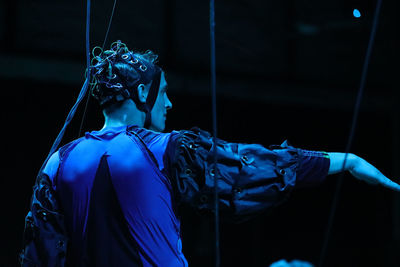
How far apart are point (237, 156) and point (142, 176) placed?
0.21 meters

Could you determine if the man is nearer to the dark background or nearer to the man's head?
the man's head

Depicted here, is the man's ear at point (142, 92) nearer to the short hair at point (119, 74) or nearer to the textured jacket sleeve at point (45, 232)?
the short hair at point (119, 74)

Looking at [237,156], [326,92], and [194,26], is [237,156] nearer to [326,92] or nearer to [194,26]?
[194,26]

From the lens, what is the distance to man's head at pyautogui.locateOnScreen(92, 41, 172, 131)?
1353mm

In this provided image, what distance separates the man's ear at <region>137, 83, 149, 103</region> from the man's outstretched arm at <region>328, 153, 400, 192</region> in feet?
1.53

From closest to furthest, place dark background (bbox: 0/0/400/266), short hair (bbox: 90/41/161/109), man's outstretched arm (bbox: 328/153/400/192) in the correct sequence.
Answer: man's outstretched arm (bbox: 328/153/400/192) < short hair (bbox: 90/41/161/109) < dark background (bbox: 0/0/400/266)

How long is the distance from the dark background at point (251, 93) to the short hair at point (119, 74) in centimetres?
184

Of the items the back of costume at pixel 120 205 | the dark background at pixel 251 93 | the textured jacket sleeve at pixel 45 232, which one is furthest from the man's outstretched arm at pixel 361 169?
the dark background at pixel 251 93

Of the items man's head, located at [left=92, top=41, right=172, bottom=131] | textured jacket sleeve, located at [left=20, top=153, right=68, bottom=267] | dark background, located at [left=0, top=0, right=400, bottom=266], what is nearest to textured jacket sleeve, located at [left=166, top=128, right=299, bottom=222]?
man's head, located at [left=92, top=41, right=172, bottom=131]

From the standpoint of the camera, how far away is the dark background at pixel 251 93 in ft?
12.1

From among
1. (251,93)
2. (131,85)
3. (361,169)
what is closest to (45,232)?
(131,85)

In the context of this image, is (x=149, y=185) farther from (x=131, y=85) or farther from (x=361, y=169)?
(x=361, y=169)

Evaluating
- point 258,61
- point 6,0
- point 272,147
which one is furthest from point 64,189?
point 258,61

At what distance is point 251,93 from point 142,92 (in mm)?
3215
